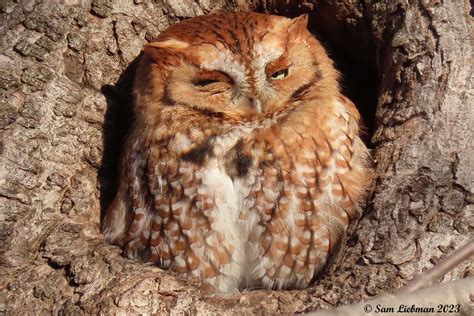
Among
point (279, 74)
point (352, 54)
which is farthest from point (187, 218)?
point (352, 54)

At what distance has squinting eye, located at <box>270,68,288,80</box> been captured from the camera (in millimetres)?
2956

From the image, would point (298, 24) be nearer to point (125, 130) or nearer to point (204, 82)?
point (204, 82)

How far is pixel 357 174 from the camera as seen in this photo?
2.89m

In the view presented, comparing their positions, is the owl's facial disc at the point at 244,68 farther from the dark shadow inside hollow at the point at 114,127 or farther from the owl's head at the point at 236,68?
the dark shadow inside hollow at the point at 114,127

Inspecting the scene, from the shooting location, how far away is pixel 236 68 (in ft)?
9.41

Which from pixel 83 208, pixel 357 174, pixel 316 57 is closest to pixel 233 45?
pixel 316 57

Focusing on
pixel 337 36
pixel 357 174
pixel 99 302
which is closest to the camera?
pixel 99 302

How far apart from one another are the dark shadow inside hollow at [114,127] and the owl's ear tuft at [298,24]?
71 centimetres

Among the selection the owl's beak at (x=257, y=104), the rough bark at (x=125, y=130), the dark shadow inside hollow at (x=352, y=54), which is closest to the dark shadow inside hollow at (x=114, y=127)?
the rough bark at (x=125, y=130)

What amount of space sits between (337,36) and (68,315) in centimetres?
169

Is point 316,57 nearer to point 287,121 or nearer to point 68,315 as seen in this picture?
point 287,121

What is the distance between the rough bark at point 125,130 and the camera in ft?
8.51

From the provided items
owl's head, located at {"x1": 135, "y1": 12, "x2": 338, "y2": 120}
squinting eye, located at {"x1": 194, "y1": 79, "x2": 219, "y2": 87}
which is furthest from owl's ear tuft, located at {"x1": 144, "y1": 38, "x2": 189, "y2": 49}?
squinting eye, located at {"x1": 194, "y1": 79, "x2": 219, "y2": 87}

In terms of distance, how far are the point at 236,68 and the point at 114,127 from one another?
0.75 meters
